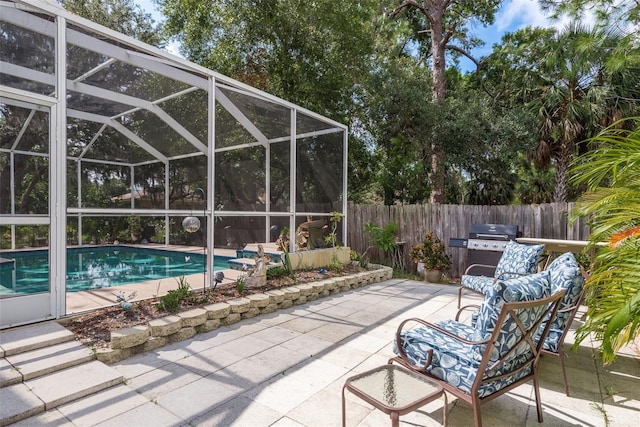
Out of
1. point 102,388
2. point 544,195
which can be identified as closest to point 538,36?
point 544,195

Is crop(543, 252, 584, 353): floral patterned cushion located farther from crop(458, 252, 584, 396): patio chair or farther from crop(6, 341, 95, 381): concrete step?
crop(6, 341, 95, 381): concrete step

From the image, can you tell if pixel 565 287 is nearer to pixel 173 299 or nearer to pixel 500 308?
pixel 500 308

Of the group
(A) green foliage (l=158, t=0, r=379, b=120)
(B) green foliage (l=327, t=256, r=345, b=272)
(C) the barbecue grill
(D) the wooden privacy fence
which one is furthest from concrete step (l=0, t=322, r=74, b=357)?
(A) green foliage (l=158, t=0, r=379, b=120)

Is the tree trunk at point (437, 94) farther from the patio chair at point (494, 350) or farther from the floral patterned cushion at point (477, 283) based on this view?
the patio chair at point (494, 350)

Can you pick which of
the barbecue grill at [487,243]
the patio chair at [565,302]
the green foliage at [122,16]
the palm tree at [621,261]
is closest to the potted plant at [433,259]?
the barbecue grill at [487,243]

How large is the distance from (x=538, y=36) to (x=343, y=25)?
5851 mm

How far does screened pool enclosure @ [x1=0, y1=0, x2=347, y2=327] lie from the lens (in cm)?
332

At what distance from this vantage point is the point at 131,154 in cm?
870

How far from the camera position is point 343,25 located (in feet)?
32.1

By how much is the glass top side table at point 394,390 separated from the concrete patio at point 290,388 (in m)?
0.39

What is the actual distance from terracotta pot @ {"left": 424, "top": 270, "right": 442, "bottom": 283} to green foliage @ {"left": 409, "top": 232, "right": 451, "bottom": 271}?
74 millimetres

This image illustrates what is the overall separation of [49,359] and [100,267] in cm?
572

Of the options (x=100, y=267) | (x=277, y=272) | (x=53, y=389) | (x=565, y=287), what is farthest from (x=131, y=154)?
(x=565, y=287)

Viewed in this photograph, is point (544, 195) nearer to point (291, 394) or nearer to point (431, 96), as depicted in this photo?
point (431, 96)
